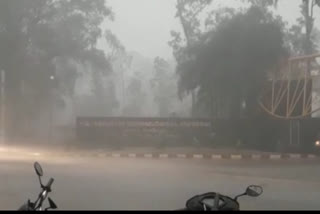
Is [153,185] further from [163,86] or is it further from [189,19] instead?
[163,86]

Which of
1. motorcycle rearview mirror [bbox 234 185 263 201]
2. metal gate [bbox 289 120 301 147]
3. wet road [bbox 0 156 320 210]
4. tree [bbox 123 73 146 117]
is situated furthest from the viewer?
tree [bbox 123 73 146 117]

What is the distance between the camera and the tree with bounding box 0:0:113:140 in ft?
93.0

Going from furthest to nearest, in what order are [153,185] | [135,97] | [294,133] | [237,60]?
[135,97] < [237,60] < [294,133] < [153,185]

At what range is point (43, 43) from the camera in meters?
29.2

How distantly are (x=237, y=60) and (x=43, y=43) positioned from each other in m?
11.9

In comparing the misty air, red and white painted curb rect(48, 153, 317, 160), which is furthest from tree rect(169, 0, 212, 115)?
red and white painted curb rect(48, 153, 317, 160)

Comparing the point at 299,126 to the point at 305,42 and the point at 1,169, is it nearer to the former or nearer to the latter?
the point at 305,42

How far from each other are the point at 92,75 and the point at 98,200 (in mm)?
25814

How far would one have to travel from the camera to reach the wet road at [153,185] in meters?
7.73

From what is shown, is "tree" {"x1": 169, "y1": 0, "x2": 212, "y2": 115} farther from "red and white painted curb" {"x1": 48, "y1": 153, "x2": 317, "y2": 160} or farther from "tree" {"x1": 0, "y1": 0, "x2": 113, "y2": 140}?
"red and white painted curb" {"x1": 48, "y1": 153, "x2": 317, "y2": 160}

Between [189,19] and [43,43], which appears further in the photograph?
[189,19]

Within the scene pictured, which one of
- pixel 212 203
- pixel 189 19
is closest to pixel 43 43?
pixel 189 19

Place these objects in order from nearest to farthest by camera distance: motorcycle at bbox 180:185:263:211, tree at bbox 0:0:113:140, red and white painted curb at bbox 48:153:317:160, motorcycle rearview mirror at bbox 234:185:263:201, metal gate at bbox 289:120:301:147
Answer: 1. motorcycle at bbox 180:185:263:211
2. motorcycle rearview mirror at bbox 234:185:263:201
3. red and white painted curb at bbox 48:153:317:160
4. metal gate at bbox 289:120:301:147
5. tree at bbox 0:0:113:140

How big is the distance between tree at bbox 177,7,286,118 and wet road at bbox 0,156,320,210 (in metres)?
8.38
